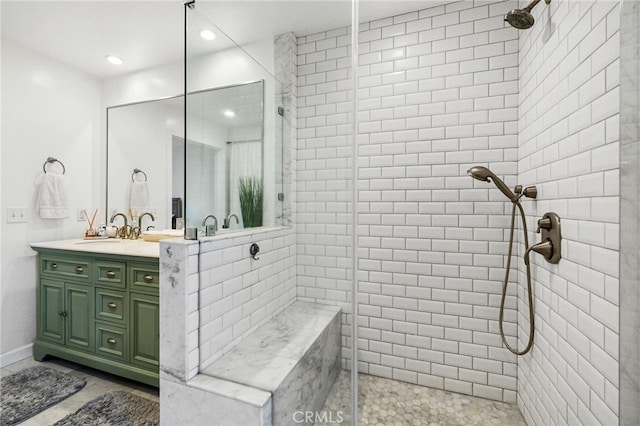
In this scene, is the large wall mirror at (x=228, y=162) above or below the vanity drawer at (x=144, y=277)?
above

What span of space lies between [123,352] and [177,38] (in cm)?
Answer: 198

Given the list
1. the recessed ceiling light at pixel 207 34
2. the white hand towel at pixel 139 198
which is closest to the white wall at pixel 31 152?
the white hand towel at pixel 139 198

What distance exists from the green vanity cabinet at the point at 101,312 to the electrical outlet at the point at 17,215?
0.25m

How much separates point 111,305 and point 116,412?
24.9 inches

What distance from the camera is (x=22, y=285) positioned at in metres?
2.13

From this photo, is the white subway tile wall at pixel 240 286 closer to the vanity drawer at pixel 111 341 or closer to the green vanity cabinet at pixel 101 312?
the green vanity cabinet at pixel 101 312

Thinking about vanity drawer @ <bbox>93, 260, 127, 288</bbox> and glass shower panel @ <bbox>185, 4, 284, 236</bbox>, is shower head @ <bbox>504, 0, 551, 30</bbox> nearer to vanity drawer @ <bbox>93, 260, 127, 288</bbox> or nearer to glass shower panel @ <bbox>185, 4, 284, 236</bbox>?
glass shower panel @ <bbox>185, 4, 284, 236</bbox>

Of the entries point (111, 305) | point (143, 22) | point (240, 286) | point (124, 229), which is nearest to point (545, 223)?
point (240, 286)

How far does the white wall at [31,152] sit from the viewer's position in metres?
2.06

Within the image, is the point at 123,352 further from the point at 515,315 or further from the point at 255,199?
the point at 515,315

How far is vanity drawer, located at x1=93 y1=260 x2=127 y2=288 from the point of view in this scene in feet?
6.05

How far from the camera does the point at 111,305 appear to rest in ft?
6.18

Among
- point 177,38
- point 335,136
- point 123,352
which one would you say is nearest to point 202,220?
point 335,136

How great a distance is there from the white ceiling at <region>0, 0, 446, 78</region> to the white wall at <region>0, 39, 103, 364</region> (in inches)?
9.5
